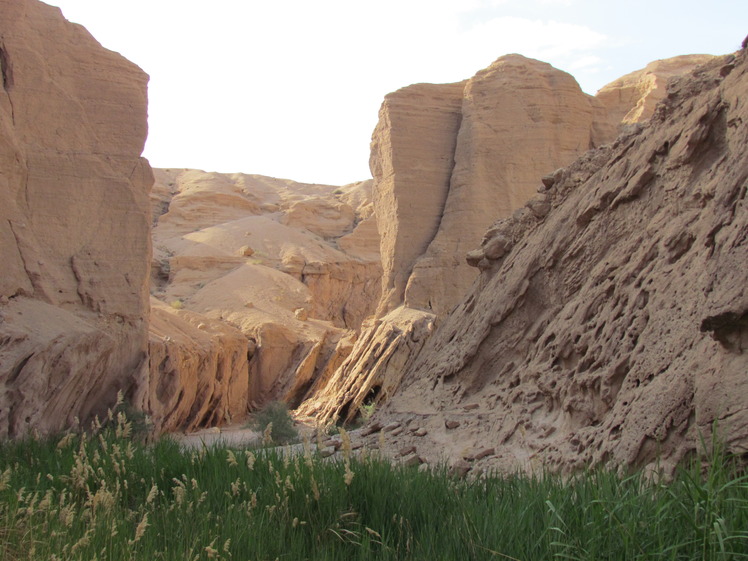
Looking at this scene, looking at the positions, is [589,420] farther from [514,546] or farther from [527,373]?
[514,546]

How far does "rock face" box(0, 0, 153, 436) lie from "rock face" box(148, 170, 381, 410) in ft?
13.6

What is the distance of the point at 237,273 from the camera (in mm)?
37094

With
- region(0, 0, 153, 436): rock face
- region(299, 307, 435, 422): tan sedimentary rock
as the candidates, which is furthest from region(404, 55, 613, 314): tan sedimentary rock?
region(0, 0, 153, 436): rock face

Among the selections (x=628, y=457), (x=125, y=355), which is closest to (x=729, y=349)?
(x=628, y=457)

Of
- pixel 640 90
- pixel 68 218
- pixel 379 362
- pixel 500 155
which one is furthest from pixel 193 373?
pixel 640 90

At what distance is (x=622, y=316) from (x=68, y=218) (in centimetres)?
1096

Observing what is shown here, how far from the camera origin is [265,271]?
125ft

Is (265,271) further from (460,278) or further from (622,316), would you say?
(622,316)

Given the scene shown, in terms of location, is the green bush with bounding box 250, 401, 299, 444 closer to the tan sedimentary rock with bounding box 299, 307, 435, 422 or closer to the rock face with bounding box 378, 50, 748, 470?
the tan sedimentary rock with bounding box 299, 307, 435, 422

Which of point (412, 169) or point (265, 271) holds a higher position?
point (412, 169)

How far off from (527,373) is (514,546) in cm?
497

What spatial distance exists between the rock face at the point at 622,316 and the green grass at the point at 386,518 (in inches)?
37.2

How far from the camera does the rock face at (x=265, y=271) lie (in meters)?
28.9

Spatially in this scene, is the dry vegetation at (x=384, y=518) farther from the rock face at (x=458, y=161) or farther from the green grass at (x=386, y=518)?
the rock face at (x=458, y=161)
